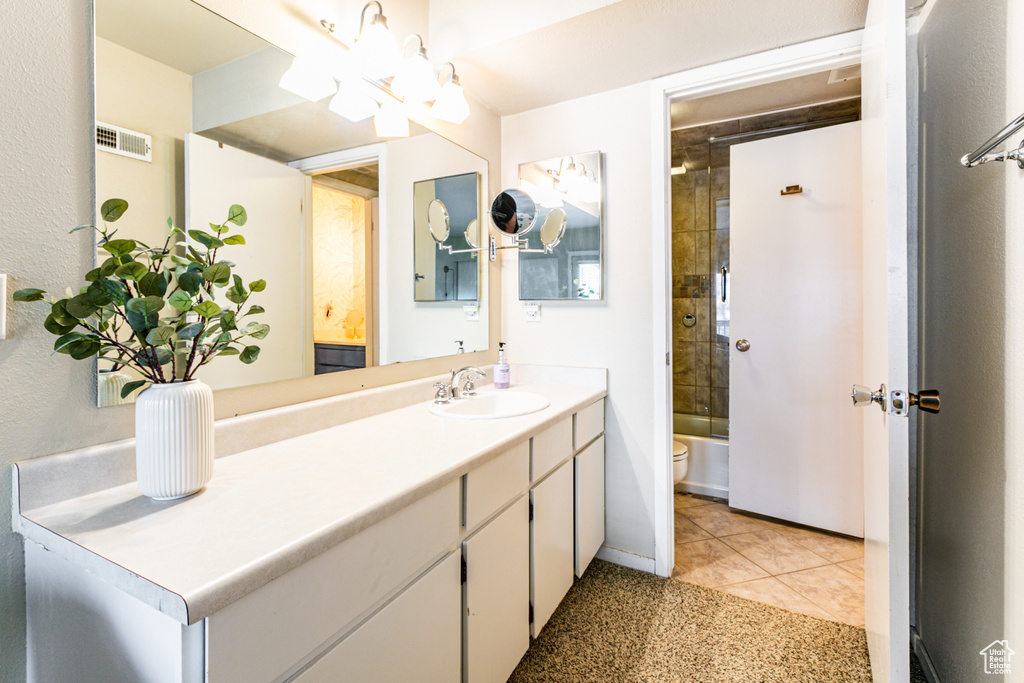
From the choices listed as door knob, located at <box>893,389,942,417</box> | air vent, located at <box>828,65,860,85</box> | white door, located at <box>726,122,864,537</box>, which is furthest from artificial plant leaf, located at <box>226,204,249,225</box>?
white door, located at <box>726,122,864,537</box>

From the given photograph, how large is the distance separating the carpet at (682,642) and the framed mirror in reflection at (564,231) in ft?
4.03

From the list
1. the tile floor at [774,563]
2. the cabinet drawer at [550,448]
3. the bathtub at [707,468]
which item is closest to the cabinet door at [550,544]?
the cabinet drawer at [550,448]

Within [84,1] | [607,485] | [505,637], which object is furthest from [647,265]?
[84,1]

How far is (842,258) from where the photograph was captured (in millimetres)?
2291

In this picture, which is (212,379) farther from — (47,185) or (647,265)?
(647,265)

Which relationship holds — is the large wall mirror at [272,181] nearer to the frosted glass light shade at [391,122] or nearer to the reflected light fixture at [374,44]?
the frosted glass light shade at [391,122]

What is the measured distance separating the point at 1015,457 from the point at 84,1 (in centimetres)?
201

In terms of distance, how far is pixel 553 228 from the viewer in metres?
2.15

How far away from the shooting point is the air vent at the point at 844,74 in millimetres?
1975

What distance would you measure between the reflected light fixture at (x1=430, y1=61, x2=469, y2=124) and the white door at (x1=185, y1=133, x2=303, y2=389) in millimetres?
671

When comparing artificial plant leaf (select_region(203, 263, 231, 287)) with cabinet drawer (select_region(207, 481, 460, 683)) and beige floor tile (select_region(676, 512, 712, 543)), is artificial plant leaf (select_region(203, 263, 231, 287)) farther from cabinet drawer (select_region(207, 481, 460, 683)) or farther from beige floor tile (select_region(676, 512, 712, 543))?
beige floor tile (select_region(676, 512, 712, 543))

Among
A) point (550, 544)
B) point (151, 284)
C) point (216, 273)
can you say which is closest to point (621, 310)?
point (550, 544)

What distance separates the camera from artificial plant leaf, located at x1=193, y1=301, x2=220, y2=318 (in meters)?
0.87

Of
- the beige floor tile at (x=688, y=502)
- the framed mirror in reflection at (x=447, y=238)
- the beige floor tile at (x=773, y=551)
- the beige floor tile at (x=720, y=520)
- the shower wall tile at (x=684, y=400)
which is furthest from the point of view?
the shower wall tile at (x=684, y=400)
